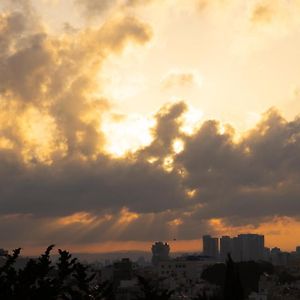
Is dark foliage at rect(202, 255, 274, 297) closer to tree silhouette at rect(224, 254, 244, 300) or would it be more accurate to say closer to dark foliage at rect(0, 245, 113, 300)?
tree silhouette at rect(224, 254, 244, 300)

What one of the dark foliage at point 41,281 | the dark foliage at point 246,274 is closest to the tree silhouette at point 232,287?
the dark foliage at point 41,281

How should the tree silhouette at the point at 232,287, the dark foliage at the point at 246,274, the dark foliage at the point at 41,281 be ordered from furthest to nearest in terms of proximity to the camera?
the dark foliage at the point at 246,274
the tree silhouette at the point at 232,287
the dark foliage at the point at 41,281

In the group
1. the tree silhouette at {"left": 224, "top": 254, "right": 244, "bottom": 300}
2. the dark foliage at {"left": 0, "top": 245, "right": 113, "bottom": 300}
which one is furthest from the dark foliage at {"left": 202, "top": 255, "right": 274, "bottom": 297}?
the dark foliage at {"left": 0, "top": 245, "right": 113, "bottom": 300}

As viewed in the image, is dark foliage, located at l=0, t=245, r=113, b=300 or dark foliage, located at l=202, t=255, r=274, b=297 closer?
dark foliage, located at l=0, t=245, r=113, b=300

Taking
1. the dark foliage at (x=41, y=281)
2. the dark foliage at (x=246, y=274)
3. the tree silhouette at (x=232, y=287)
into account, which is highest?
the dark foliage at (x=41, y=281)

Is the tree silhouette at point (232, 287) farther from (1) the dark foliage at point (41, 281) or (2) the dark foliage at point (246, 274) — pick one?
(2) the dark foliage at point (246, 274)

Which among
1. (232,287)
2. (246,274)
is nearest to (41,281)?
(232,287)

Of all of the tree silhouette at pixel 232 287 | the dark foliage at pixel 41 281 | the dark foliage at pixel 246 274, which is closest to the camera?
the dark foliage at pixel 41 281

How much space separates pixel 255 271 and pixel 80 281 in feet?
440

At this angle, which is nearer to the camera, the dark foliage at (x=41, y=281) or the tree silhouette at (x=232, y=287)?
the dark foliage at (x=41, y=281)

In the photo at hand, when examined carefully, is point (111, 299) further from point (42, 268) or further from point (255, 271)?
point (255, 271)

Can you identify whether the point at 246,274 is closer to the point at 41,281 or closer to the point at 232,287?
the point at 232,287

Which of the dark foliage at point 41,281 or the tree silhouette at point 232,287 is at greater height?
the dark foliage at point 41,281

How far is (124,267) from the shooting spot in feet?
574
